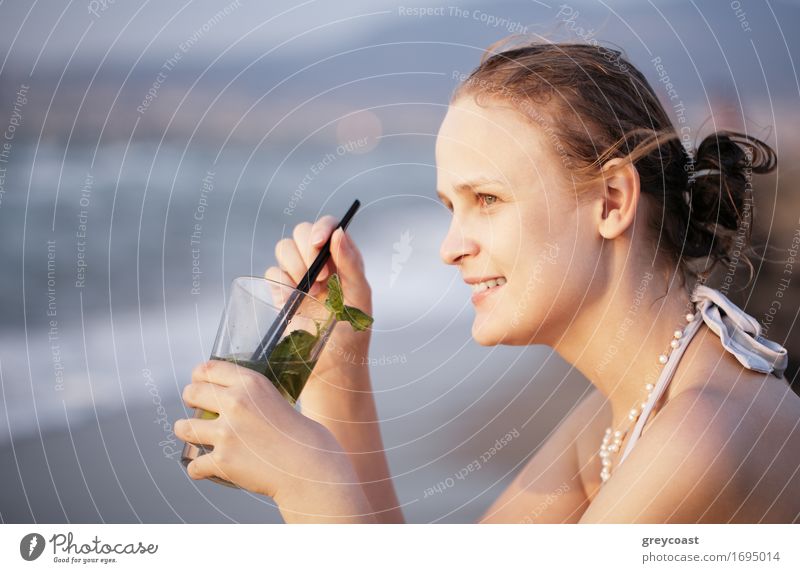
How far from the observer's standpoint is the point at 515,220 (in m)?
0.96

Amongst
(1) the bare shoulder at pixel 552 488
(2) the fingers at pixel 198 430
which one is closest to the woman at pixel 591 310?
(2) the fingers at pixel 198 430

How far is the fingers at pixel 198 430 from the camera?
2.71 ft

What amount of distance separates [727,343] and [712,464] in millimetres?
146

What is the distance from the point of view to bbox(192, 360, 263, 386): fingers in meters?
0.81

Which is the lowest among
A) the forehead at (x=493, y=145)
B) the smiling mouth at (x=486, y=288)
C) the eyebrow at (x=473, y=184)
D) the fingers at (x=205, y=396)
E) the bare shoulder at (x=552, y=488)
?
the bare shoulder at (x=552, y=488)

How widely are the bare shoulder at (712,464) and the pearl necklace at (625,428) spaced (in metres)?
0.08

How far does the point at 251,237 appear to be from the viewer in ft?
A: 4.84

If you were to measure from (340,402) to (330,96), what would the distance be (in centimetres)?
58

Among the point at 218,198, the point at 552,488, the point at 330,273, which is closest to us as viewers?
the point at 330,273

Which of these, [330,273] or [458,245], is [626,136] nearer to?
[458,245]
